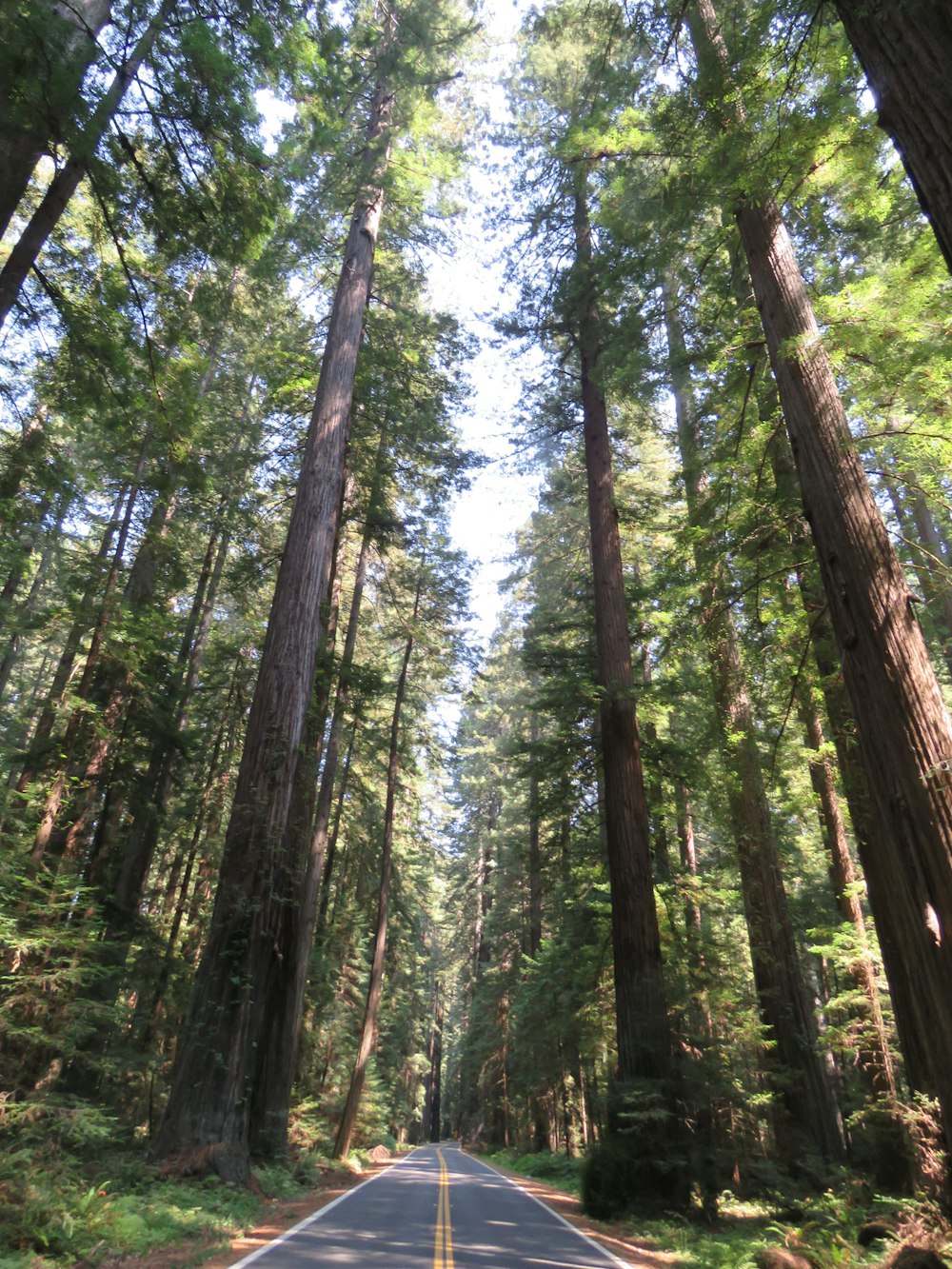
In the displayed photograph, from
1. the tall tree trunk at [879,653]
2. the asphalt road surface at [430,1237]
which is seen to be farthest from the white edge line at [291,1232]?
the tall tree trunk at [879,653]

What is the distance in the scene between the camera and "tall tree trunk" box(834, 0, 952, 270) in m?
3.14

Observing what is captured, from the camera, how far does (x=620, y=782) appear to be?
392 inches

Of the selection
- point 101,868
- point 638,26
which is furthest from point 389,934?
point 638,26

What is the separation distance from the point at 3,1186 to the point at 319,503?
8.18m

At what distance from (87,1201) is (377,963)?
13.2 metres

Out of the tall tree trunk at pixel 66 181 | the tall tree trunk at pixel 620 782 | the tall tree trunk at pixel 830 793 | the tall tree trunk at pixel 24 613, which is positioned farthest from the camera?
the tall tree trunk at pixel 24 613

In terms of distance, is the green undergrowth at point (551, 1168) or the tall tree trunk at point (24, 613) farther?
the green undergrowth at point (551, 1168)

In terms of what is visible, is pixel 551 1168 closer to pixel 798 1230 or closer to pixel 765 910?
pixel 765 910

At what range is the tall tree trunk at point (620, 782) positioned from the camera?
A: 8.77m

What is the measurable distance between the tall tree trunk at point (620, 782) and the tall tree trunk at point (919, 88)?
647 centimetres

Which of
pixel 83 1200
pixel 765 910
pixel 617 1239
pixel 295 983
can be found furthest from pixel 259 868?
pixel 765 910

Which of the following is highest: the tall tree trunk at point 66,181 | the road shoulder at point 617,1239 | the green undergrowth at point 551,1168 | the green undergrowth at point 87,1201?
the tall tree trunk at point 66,181

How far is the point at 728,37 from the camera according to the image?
240 inches

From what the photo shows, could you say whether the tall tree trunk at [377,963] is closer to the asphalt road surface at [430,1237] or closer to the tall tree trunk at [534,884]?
the tall tree trunk at [534,884]
